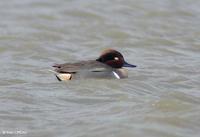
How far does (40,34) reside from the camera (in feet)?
50.9

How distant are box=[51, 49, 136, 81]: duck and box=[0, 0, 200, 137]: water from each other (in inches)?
6.2

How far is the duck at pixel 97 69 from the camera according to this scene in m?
12.0

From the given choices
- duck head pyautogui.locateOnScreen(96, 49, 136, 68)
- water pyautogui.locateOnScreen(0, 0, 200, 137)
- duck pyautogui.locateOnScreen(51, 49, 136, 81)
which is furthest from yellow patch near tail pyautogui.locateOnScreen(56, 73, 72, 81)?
duck head pyautogui.locateOnScreen(96, 49, 136, 68)

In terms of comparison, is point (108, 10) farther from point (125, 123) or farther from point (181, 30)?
point (125, 123)

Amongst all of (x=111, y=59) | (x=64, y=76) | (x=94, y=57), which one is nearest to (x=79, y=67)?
(x=64, y=76)

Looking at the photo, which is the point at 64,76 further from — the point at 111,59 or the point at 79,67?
the point at 111,59

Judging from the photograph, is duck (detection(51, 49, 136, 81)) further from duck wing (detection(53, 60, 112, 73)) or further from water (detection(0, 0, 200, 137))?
water (detection(0, 0, 200, 137))

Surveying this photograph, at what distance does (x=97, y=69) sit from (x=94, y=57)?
2056 mm

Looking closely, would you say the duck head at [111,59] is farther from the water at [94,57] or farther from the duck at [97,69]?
the water at [94,57]

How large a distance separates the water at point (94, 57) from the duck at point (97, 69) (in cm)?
16

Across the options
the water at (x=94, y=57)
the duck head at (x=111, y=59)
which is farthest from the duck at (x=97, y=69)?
the water at (x=94, y=57)

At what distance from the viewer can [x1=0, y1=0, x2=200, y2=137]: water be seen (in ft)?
31.5

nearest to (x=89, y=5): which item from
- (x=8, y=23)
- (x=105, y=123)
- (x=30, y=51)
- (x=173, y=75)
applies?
(x=8, y=23)

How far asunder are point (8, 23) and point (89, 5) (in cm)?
226
